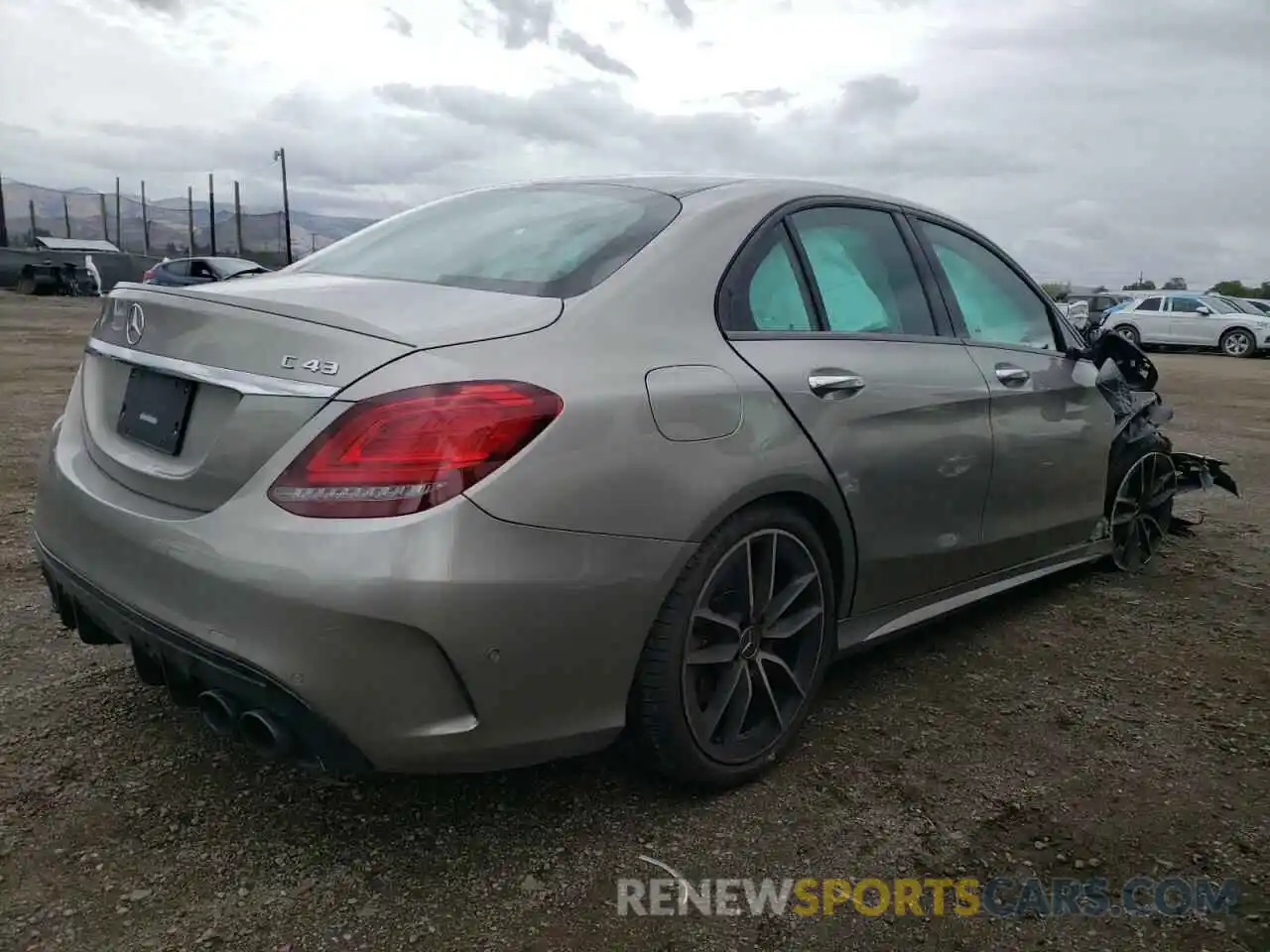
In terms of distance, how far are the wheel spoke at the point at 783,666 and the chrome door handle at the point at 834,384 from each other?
65 centimetres

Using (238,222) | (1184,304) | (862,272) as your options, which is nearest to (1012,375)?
(862,272)

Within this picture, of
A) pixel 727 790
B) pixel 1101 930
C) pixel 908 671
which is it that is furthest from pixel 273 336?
pixel 908 671

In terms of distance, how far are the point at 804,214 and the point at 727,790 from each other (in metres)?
1.52

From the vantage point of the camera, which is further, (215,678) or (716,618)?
(716,618)

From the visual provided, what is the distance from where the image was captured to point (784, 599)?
2.54m

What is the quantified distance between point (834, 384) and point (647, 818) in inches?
44.8

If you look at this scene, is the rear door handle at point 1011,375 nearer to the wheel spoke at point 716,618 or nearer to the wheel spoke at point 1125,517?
the wheel spoke at point 1125,517

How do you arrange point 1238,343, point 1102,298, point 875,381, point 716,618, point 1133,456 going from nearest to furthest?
point 716,618, point 875,381, point 1133,456, point 1238,343, point 1102,298

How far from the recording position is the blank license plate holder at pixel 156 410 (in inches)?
83.7

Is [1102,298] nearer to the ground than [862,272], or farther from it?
nearer to the ground

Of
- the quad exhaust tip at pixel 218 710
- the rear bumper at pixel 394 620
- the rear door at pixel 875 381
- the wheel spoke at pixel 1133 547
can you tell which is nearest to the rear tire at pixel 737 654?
the rear bumper at pixel 394 620

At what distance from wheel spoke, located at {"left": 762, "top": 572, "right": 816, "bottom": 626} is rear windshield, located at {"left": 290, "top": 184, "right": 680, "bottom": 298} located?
87 centimetres

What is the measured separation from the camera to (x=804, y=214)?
2.87 metres

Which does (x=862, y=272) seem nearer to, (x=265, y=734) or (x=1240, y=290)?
(x=265, y=734)
